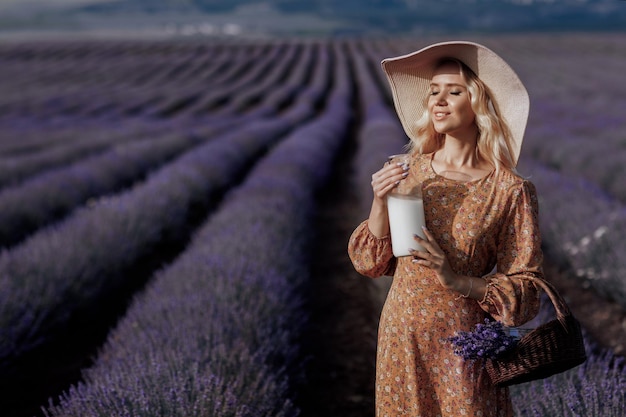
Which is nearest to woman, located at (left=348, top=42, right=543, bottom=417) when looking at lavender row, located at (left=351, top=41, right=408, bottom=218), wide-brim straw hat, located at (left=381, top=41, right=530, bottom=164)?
wide-brim straw hat, located at (left=381, top=41, right=530, bottom=164)

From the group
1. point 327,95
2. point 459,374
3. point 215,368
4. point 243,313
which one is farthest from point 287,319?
point 327,95

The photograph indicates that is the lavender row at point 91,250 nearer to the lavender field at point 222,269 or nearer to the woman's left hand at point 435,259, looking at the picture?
the lavender field at point 222,269

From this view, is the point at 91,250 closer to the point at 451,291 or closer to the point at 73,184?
the point at 73,184

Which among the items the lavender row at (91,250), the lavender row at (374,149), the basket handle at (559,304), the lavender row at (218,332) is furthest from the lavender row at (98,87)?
the basket handle at (559,304)

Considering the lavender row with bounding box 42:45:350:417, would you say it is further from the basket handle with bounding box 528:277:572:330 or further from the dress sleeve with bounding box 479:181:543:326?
the basket handle with bounding box 528:277:572:330

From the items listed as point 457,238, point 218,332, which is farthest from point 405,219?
point 218,332

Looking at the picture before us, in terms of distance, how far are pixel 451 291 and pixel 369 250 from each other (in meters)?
0.22

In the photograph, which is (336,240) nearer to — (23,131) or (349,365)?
(349,365)

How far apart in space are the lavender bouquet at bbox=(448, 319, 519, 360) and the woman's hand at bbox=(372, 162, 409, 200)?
356 millimetres

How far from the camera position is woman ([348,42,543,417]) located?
4.23 feet

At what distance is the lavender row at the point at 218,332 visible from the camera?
1.79 meters

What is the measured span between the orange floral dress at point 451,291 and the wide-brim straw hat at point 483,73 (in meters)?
0.13

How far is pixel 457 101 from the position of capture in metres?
1.35

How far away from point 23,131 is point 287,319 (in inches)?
379
